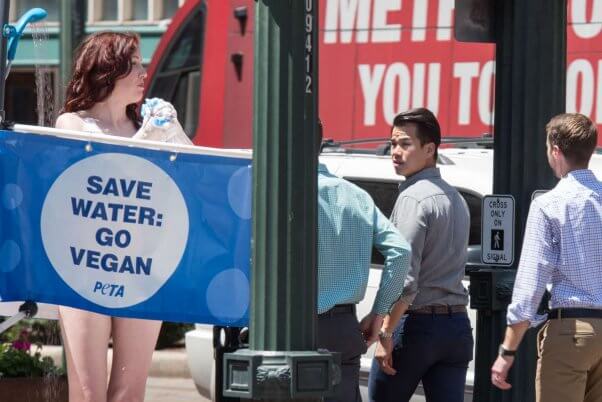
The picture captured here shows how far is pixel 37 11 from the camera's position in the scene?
5.37 m

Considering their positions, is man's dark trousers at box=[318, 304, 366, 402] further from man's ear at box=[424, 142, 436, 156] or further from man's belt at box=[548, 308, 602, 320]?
man's ear at box=[424, 142, 436, 156]

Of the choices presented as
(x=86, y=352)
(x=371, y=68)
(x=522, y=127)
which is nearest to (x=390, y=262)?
(x=522, y=127)

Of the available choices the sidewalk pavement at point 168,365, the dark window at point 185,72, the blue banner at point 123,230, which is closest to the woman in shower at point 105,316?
the blue banner at point 123,230

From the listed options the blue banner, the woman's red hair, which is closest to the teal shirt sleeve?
the blue banner

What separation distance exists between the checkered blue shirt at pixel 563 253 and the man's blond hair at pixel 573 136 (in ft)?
0.41

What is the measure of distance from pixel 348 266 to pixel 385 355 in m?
0.57

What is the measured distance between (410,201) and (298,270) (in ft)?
5.31

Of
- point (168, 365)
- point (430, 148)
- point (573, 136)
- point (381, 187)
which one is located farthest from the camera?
point (168, 365)

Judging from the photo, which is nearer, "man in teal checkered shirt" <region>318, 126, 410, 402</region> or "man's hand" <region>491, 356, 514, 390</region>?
"man's hand" <region>491, 356, 514, 390</region>

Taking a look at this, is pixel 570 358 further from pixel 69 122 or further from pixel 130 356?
pixel 69 122

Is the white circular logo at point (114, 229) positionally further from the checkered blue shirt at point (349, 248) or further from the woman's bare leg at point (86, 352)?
the checkered blue shirt at point (349, 248)

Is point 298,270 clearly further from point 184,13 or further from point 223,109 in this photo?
point 184,13

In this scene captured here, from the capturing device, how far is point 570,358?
464 centimetres

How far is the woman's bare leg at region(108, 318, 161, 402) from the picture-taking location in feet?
15.4
